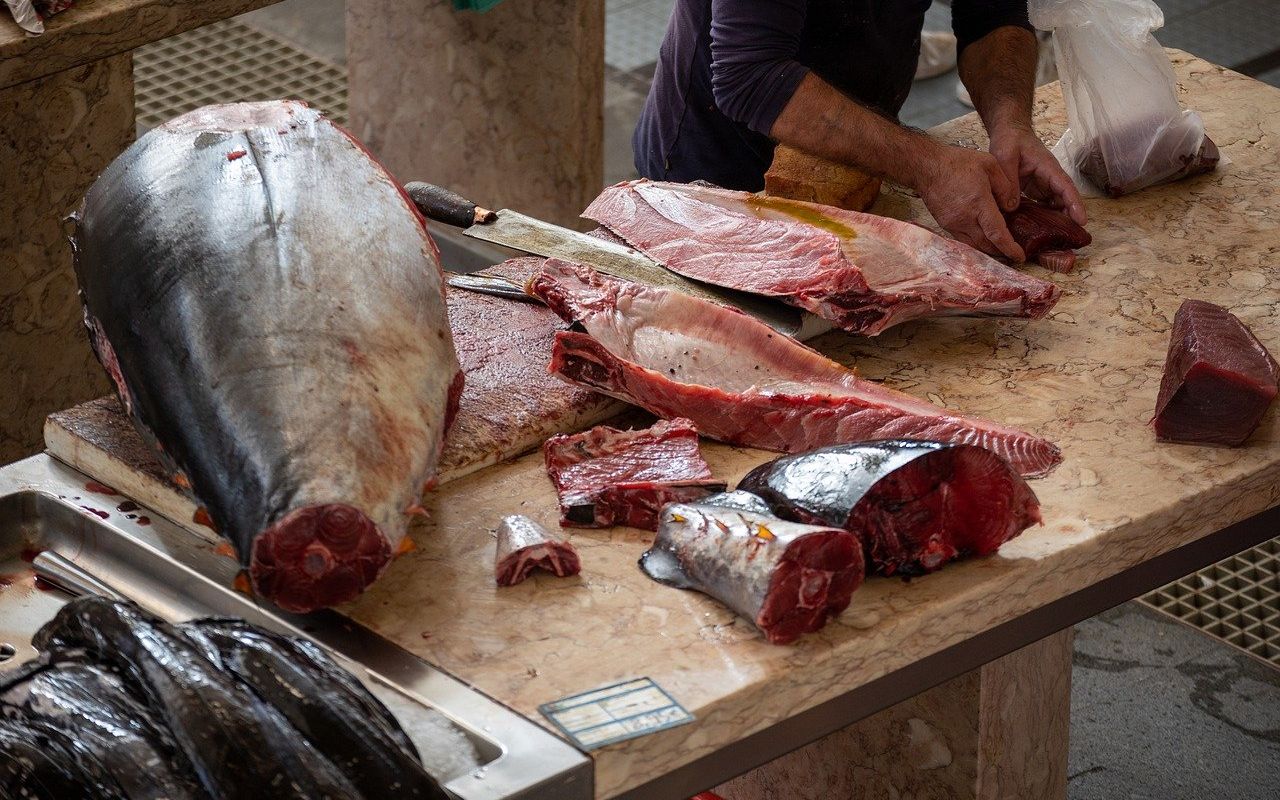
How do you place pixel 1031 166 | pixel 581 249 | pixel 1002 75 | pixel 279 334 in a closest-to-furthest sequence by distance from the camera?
pixel 279 334 < pixel 581 249 < pixel 1031 166 < pixel 1002 75

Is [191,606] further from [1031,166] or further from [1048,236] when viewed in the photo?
[1031,166]

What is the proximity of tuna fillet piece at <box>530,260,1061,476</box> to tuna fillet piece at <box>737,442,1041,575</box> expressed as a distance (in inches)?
10.4

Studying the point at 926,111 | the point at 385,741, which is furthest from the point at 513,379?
the point at 926,111

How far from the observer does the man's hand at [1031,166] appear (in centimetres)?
348

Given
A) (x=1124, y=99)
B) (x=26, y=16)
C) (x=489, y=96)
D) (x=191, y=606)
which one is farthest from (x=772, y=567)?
(x=489, y=96)

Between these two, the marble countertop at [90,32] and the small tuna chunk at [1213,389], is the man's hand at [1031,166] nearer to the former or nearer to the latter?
the small tuna chunk at [1213,389]

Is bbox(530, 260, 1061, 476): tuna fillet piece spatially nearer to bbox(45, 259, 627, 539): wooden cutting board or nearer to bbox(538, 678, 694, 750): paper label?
bbox(45, 259, 627, 539): wooden cutting board

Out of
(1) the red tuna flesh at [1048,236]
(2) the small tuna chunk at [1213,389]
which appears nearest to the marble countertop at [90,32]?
(1) the red tuna flesh at [1048,236]

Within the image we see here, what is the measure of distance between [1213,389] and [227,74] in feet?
18.9

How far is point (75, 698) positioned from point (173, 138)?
111cm

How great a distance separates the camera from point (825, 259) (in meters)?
2.97

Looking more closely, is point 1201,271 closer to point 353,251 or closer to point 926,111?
point 353,251

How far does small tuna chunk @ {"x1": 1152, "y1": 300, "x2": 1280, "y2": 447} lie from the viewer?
259 cm

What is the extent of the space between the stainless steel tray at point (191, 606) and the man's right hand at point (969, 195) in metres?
1.70
